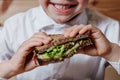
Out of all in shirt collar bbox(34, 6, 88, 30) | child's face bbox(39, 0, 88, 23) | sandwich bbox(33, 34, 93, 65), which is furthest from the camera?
shirt collar bbox(34, 6, 88, 30)

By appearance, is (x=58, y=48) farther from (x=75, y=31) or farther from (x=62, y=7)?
(x=62, y=7)

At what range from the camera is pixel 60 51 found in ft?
2.47

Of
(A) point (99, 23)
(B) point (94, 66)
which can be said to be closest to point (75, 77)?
(B) point (94, 66)

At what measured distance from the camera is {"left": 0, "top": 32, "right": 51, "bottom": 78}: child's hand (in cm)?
76

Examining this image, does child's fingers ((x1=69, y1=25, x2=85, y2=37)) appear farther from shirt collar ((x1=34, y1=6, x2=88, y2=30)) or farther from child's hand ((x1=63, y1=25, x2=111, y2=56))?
shirt collar ((x1=34, y1=6, x2=88, y2=30))

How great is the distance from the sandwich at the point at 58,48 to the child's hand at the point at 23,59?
0.7 inches

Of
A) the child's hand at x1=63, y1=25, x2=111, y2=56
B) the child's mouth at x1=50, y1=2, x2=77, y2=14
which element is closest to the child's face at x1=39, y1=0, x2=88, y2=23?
the child's mouth at x1=50, y1=2, x2=77, y2=14

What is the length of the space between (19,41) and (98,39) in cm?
36

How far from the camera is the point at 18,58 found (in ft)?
2.67

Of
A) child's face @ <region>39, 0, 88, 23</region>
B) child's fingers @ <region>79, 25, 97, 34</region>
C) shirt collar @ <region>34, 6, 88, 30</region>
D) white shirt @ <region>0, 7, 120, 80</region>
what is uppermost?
child's face @ <region>39, 0, 88, 23</region>

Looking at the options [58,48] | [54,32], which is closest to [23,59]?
[58,48]

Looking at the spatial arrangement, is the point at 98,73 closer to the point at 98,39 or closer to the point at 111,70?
the point at 111,70

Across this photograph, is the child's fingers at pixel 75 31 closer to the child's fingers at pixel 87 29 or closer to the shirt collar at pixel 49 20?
the child's fingers at pixel 87 29

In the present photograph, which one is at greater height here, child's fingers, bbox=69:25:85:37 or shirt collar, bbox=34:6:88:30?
child's fingers, bbox=69:25:85:37
